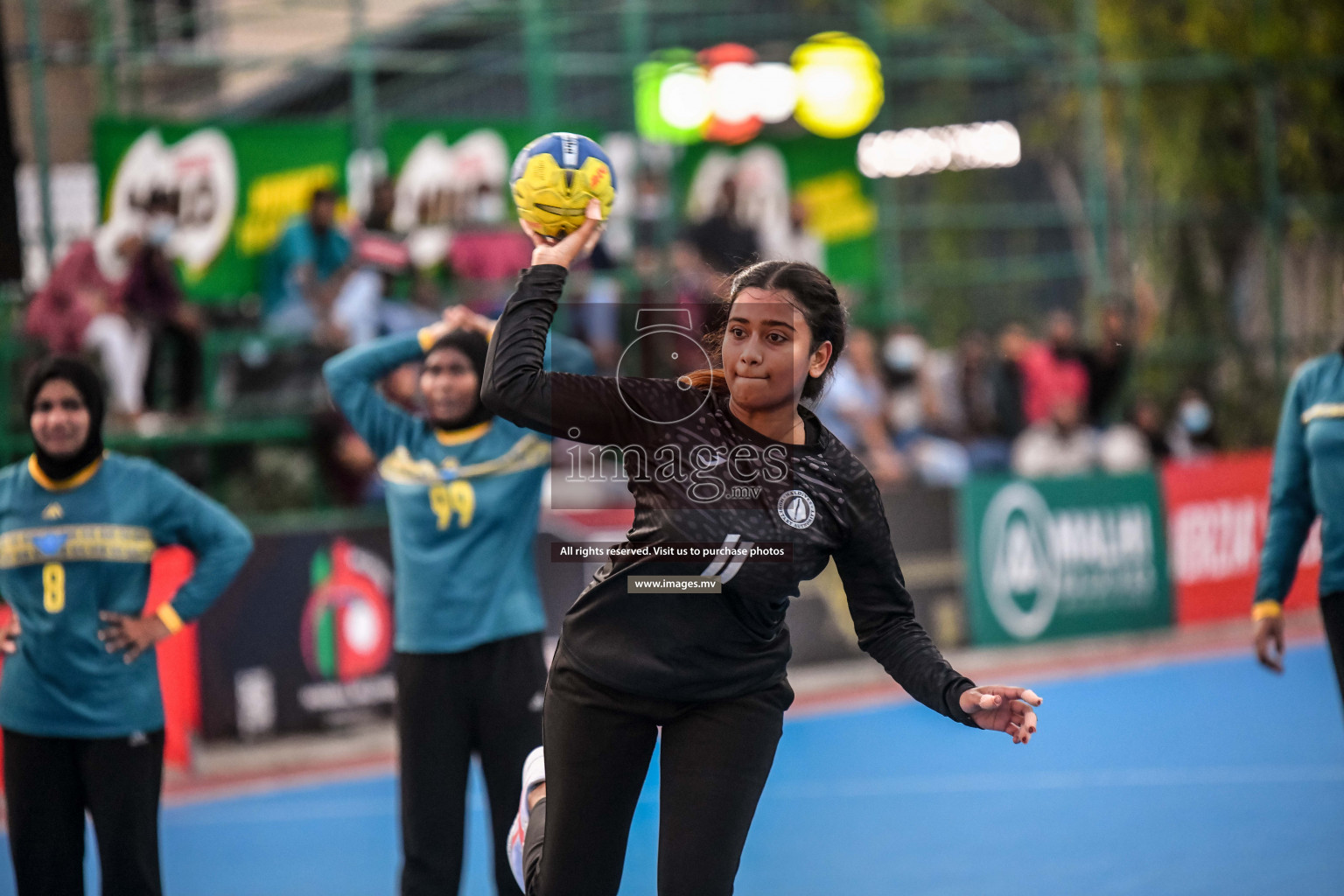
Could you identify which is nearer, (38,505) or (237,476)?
(38,505)

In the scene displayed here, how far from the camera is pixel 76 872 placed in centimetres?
505

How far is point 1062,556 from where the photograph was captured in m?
13.8

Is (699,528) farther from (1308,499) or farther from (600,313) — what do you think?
(600,313)

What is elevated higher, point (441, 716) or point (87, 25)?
point (87, 25)

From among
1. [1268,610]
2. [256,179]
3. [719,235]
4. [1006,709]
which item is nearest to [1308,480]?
[1268,610]

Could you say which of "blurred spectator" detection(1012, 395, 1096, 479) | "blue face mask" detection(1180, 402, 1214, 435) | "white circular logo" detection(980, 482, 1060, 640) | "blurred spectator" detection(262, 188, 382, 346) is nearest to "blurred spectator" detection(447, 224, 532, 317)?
"blurred spectator" detection(262, 188, 382, 346)

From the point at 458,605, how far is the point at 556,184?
214 cm

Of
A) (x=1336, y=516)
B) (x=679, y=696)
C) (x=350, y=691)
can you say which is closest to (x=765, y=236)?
(x=350, y=691)

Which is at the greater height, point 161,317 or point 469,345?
point 161,317

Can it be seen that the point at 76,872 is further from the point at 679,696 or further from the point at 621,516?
the point at 621,516

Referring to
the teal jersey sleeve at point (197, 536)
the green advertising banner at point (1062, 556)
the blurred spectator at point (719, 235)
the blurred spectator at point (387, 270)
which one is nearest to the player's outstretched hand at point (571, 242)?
A: the teal jersey sleeve at point (197, 536)

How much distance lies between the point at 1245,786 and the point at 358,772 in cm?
533

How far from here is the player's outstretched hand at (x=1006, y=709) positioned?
377 cm

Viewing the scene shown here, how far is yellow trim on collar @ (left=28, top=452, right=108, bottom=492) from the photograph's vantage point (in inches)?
206
